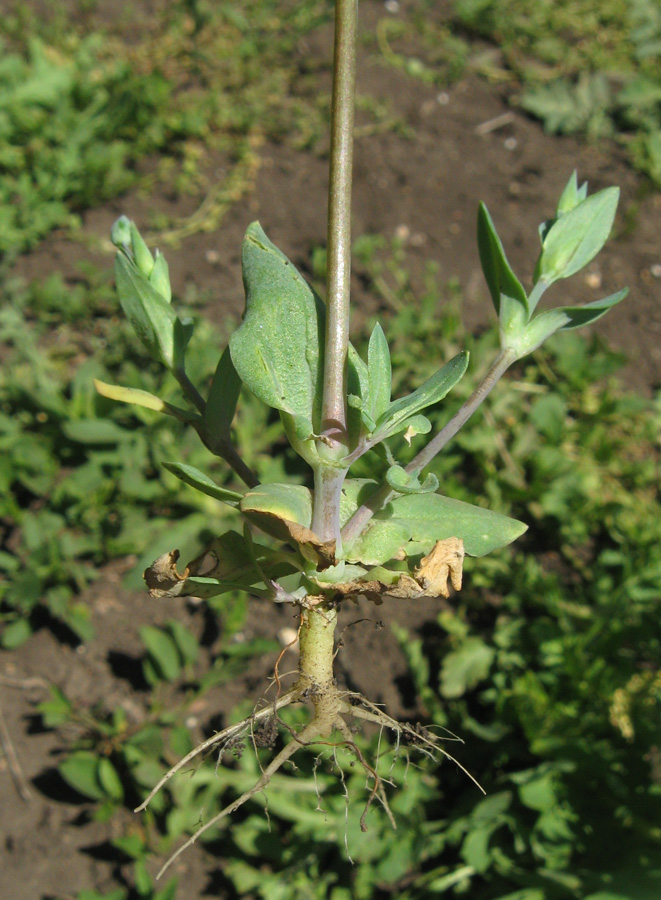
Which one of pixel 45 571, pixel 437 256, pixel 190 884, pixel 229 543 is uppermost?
pixel 229 543

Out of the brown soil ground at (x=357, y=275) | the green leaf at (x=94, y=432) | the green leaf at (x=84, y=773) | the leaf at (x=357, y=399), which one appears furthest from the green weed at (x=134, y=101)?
the leaf at (x=357, y=399)

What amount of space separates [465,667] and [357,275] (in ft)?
5.84

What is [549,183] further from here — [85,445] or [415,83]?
[85,445]

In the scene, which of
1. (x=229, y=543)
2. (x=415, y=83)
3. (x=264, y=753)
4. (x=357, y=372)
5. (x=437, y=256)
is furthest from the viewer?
(x=415, y=83)

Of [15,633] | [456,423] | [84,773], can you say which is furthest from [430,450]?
[15,633]

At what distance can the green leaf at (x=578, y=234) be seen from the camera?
1.19m

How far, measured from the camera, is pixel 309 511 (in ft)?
3.68

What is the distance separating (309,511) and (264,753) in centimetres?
119

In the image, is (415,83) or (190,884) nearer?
(190,884)

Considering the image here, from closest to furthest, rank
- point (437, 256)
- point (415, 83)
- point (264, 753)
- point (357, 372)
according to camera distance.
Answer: point (357, 372), point (264, 753), point (437, 256), point (415, 83)

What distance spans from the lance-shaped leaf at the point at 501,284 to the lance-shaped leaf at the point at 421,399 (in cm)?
14

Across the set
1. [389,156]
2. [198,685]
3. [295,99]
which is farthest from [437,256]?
[198,685]

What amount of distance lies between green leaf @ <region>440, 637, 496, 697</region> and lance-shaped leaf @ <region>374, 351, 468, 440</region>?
138cm

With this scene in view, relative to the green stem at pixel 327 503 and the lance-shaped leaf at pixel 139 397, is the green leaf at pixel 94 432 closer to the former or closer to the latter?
the lance-shaped leaf at pixel 139 397
